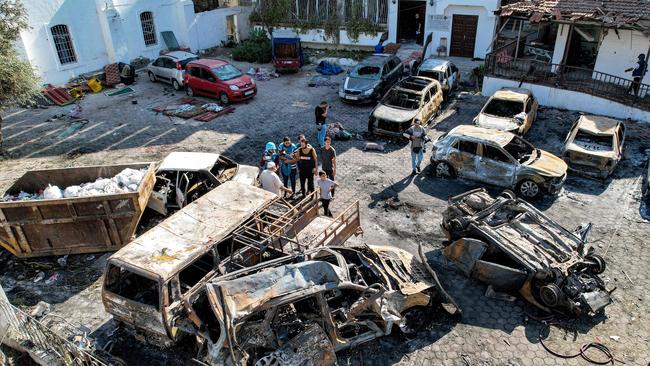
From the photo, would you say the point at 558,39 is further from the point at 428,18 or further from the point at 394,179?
the point at 394,179

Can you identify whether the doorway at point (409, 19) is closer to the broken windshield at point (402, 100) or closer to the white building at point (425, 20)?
the white building at point (425, 20)

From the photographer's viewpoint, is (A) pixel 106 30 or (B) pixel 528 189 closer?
(B) pixel 528 189

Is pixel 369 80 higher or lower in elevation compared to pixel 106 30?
lower

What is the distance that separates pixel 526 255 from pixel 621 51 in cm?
1426

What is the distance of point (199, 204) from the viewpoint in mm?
8773

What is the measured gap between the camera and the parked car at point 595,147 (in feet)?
41.3

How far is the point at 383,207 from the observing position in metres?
11.6

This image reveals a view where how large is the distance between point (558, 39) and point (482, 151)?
35.2 ft

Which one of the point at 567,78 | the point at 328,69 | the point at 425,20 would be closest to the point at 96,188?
the point at 328,69

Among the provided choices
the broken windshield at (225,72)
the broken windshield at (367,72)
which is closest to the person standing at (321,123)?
the broken windshield at (367,72)

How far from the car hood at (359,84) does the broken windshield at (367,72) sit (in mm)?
231

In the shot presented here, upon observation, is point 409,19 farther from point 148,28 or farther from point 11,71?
point 11,71

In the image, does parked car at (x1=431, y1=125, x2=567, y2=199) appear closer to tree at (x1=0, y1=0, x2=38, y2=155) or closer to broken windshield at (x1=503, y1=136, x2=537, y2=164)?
broken windshield at (x1=503, y1=136, x2=537, y2=164)

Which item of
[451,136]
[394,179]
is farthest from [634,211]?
[394,179]
